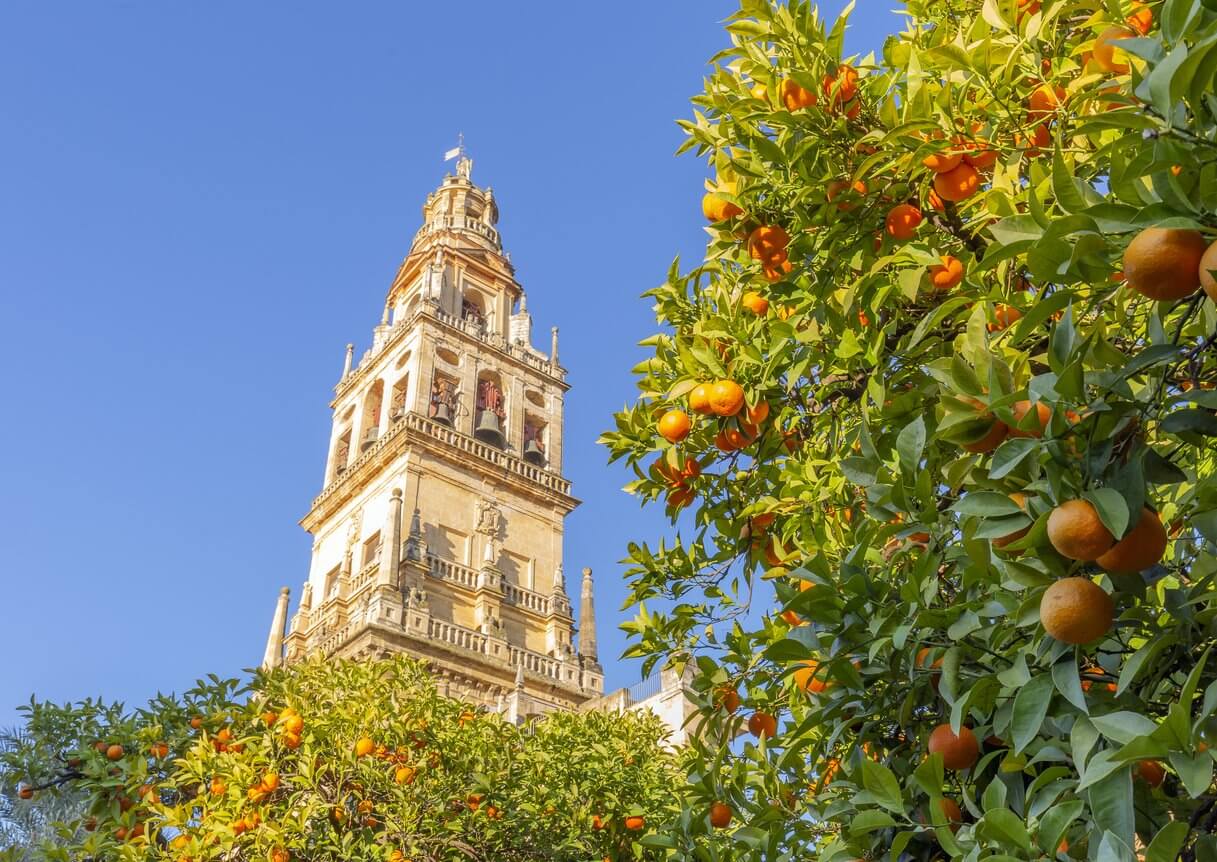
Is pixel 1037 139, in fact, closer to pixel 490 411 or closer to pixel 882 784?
pixel 882 784

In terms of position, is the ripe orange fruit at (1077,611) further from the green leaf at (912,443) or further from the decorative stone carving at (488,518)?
the decorative stone carving at (488,518)

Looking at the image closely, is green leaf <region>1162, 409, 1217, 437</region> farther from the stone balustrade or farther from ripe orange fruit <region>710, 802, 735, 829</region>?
the stone balustrade

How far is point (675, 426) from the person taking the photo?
4.90 metres

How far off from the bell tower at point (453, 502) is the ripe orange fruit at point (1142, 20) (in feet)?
84.4

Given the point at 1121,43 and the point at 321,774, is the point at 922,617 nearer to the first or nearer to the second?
the point at 1121,43

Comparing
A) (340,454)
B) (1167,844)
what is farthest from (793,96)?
(340,454)

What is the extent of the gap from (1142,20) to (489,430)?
105ft

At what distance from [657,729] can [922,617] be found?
1081cm

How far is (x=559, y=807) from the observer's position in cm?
1055

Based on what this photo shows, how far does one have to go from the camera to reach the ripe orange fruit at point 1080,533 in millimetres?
2311

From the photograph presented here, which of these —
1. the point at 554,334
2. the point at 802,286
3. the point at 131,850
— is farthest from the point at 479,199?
the point at 802,286

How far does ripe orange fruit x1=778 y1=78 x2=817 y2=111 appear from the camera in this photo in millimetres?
4121

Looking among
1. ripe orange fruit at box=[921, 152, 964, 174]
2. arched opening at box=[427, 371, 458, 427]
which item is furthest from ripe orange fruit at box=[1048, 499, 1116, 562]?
arched opening at box=[427, 371, 458, 427]

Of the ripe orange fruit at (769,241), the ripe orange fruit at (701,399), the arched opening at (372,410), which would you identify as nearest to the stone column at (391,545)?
the arched opening at (372,410)
